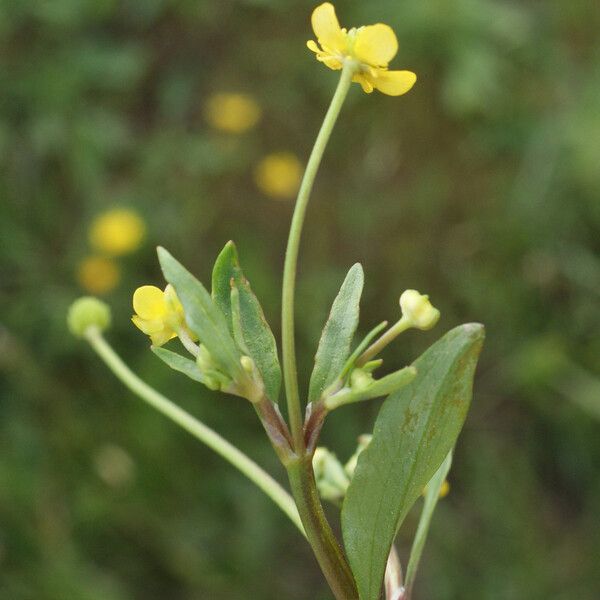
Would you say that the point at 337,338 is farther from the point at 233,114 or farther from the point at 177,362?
the point at 233,114

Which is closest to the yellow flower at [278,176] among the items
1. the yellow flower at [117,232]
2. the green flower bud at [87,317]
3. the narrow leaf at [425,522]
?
the yellow flower at [117,232]

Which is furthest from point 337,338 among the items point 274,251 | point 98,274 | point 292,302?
point 274,251


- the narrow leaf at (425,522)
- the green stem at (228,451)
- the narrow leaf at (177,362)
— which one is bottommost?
the narrow leaf at (425,522)

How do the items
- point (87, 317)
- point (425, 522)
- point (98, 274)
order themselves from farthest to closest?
point (98, 274) → point (87, 317) → point (425, 522)

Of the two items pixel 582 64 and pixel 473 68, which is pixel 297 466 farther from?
pixel 582 64

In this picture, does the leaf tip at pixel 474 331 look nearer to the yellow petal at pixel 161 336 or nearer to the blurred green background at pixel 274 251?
the yellow petal at pixel 161 336
